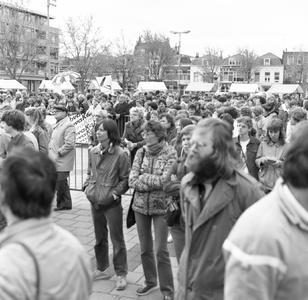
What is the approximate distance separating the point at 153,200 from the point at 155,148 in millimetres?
543

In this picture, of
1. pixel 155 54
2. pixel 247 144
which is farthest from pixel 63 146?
pixel 155 54

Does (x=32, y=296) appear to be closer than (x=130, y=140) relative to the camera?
Yes

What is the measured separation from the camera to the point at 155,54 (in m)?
52.9

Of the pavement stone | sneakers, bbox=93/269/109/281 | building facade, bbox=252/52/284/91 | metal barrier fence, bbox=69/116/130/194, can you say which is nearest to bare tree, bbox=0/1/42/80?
metal barrier fence, bbox=69/116/130/194

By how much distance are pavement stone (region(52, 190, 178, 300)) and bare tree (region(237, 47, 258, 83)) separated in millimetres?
66129

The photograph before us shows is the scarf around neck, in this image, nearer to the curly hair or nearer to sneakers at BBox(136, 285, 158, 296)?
the curly hair

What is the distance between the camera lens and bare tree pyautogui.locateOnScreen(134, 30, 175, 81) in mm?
52406

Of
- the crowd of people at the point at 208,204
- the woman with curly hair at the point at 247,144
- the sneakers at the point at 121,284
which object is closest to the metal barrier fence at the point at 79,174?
the crowd of people at the point at 208,204

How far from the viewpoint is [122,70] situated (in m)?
52.1

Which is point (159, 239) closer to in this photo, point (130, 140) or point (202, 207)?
point (202, 207)

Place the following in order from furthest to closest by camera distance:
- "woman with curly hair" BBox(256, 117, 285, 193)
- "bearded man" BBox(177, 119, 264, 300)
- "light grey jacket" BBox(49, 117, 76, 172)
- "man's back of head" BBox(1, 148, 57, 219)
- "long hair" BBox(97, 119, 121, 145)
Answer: "light grey jacket" BBox(49, 117, 76, 172)
"woman with curly hair" BBox(256, 117, 285, 193)
"long hair" BBox(97, 119, 121, 145)
"bearded man" BBox(177, 119, 264, 300)
"man's back of head" BBox(1, 148, 57, 219)

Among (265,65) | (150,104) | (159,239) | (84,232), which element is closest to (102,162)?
(159,239)

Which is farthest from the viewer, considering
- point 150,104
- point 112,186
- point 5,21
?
point 5,21

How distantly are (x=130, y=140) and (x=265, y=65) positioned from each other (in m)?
94.0
